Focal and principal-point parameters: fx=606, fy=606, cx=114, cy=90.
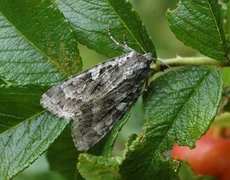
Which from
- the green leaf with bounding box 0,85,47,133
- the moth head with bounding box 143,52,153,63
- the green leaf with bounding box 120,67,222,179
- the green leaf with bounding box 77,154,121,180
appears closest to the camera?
the green leaf with bounding box 77,154,121,180

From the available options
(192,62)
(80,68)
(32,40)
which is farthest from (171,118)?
(32,40)

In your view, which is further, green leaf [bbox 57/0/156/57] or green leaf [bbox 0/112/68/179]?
green leaf [bbox 57/0/156/57]

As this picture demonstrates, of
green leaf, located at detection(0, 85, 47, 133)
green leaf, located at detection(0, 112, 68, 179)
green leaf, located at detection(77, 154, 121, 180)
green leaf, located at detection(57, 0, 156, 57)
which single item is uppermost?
green leaf, located at detection(57, 0, 156, 57)

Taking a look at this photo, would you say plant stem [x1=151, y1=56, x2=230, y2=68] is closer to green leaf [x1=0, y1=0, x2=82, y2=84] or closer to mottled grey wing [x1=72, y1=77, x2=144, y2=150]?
mottled grey wing [x1=72, y1=77, x2=144, y2=150]

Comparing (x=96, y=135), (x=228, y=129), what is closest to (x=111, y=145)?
(x=96, y=135)

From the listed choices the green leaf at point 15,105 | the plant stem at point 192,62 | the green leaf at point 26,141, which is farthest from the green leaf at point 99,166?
the plant stem at point 192,62

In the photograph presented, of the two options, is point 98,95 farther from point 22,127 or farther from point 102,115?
point 22,127

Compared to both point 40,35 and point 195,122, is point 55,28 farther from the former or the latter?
point 195,122

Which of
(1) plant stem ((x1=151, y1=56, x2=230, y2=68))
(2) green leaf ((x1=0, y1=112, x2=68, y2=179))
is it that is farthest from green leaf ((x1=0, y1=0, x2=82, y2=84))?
(1) plant stem ((x1=151, y1=56, x2=230, y2=68))
